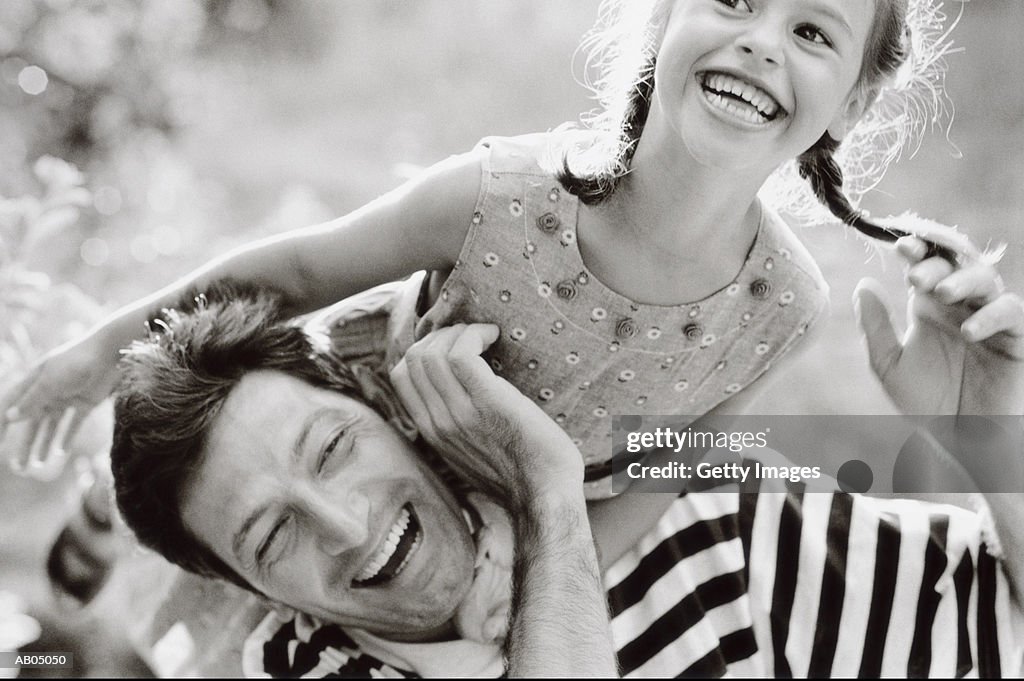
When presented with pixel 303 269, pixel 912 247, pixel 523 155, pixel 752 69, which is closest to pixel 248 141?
pixel 303 269

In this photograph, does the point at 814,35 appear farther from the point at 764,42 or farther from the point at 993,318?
the point at 993,318

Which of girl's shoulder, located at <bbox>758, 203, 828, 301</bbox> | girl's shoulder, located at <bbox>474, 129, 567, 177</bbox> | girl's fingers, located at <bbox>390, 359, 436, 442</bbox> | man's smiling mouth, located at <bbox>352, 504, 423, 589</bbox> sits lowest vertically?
man's smiling mouth, located at <bbox>352, 504, 423, 589</bbox>

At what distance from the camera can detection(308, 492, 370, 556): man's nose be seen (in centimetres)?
75

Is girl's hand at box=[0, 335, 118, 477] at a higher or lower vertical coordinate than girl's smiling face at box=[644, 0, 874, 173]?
lower

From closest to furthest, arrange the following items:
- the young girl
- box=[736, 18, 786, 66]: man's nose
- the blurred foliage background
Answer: box=[736, 18, 786, 66]: man's nose < the young girl < the blurred foliage background

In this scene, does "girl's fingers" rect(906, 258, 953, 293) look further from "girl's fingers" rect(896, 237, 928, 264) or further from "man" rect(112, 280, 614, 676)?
"man" rect(112, 280, 614, 676)

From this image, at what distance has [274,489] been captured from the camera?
0.75m

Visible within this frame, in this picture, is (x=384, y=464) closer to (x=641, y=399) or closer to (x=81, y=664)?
(x=641, y=399)

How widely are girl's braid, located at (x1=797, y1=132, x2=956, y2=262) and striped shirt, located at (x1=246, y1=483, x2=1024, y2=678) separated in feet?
0.97

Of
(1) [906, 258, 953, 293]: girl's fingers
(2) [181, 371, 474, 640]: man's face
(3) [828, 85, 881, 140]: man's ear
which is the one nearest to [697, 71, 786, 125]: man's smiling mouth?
(3) [828, 85, 881, 140]: man's ear

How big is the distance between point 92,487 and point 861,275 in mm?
876

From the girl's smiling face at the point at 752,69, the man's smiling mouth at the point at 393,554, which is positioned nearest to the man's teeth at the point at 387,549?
the man's smiling mouth at the point at 393,554

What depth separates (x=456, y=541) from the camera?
2.67ft

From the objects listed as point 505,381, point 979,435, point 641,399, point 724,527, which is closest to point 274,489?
point 505,381
